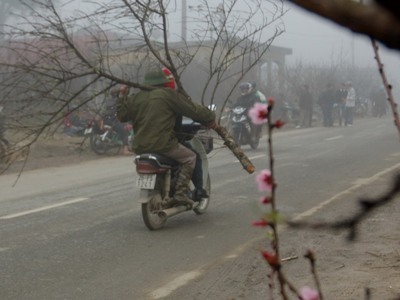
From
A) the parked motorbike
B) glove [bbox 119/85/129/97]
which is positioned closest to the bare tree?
glove [bbox 119/85/129/97]

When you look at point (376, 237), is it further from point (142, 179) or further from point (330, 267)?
point (142, 179)

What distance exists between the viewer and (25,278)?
6.00 m

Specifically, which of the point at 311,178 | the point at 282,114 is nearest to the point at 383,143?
the point at 311,178

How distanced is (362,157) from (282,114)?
15686 mm

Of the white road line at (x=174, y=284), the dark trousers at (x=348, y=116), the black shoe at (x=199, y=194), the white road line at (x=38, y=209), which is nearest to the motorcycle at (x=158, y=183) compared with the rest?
the black shoe at (x=199, y=194)

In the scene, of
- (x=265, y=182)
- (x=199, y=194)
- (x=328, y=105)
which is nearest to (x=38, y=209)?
(x=199, y=194)

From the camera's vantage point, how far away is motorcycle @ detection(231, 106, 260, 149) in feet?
60.4

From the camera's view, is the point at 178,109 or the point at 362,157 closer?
the point at 178,109

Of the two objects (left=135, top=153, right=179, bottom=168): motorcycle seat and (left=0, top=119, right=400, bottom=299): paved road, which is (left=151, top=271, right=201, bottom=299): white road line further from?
(left=135, top=153, right=179, bottom=168): motorcycle seat

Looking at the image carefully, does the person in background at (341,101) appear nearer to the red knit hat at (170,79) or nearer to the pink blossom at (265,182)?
the red knit hat at (170,79)

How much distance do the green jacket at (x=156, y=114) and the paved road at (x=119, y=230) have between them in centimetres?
89

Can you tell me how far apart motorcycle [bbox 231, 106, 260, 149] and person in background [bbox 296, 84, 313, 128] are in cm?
1346

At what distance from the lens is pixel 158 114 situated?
25.0ft

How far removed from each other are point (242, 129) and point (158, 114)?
11.0 m
